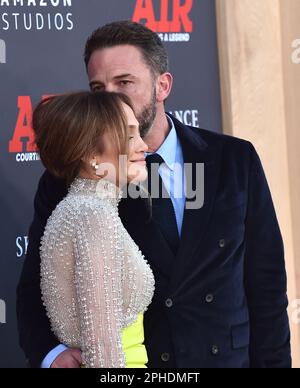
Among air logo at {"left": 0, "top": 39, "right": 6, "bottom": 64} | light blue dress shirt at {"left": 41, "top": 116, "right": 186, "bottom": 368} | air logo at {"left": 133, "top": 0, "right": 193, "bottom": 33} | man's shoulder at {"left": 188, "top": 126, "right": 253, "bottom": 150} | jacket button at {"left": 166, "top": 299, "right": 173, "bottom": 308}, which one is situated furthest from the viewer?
air logo at {"left": 133, "top": 0, "right": 193, "bottom": 33}

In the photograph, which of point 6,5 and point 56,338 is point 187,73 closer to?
point 6,5

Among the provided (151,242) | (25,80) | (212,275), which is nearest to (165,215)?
(151,242)

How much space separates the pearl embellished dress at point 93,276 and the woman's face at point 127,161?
0.09ft

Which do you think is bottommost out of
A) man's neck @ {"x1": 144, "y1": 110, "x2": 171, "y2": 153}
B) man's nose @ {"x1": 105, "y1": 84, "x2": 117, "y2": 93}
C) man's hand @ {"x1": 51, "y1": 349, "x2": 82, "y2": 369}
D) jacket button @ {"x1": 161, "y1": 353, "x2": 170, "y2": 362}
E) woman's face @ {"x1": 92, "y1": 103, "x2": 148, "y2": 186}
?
jacket button @ {"x1": 161, "y1": 353, "x2": 170, "y2": 362}

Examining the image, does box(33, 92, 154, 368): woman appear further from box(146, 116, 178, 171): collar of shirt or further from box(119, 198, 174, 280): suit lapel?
box(146, 116, 178, 171): collar of shirt

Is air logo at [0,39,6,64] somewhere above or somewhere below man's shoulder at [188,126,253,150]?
above

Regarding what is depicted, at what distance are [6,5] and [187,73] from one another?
82 centimetres

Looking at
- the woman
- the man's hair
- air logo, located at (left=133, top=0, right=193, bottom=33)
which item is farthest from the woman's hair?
air logo, located at (left=133, top=0, right=193, bottom=33)

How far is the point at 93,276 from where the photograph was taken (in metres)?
Result: 2.01

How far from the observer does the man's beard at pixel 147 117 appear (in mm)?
2677

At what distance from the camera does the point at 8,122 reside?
324 cm

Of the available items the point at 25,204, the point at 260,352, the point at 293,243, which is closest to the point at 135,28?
the point at 25,204

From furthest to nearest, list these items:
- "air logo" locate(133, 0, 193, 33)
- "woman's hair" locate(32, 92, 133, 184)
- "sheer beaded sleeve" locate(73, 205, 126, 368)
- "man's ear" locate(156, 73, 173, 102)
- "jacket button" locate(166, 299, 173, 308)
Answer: "air logo" locate(133, 0, 193, 33), "man's ear" locate(156, 73, 173, 102), "jacket button" locate(166, 299, 173, 308), "woman's hair" locate(32, 92, 133, 184), "sheer beaded sleeve" locate(73, 205, 126, 368)

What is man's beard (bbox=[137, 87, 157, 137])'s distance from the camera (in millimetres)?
2677
